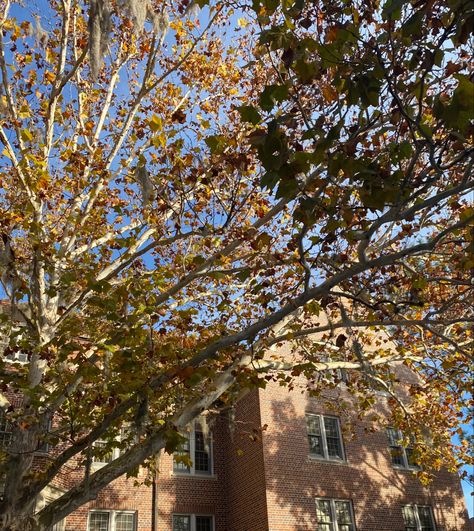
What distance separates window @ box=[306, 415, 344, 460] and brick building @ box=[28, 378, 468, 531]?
4 cm

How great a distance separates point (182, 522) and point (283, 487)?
13.6ft

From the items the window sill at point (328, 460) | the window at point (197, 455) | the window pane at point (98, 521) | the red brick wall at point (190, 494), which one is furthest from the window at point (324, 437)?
the window pane at point (98, 521)

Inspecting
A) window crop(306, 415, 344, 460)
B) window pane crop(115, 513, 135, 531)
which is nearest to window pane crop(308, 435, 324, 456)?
window crop(306, 415, 344, 460)

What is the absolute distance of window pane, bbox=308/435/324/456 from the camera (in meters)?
20.6

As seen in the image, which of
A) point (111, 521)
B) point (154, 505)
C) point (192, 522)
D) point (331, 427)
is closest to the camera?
point (111, 521)

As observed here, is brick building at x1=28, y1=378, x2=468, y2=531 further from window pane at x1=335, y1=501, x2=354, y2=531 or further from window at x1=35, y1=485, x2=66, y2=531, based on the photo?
window at x1=35, y1=485, x2=66, y2=531

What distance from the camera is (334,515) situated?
1938 cm

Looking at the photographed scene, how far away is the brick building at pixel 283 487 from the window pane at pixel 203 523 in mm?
39

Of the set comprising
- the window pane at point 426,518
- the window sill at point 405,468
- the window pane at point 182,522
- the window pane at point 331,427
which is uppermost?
the window pane at point 331,427

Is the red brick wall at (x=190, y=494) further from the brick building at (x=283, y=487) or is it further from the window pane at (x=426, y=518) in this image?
the window pane at (x=426, y=518)

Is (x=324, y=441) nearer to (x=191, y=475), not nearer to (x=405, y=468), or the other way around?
(x=405, y=468)

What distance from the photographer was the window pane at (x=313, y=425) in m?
20.9

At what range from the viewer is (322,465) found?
2022 cm

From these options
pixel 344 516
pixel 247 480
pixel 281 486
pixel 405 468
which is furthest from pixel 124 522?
pixel 405 468
